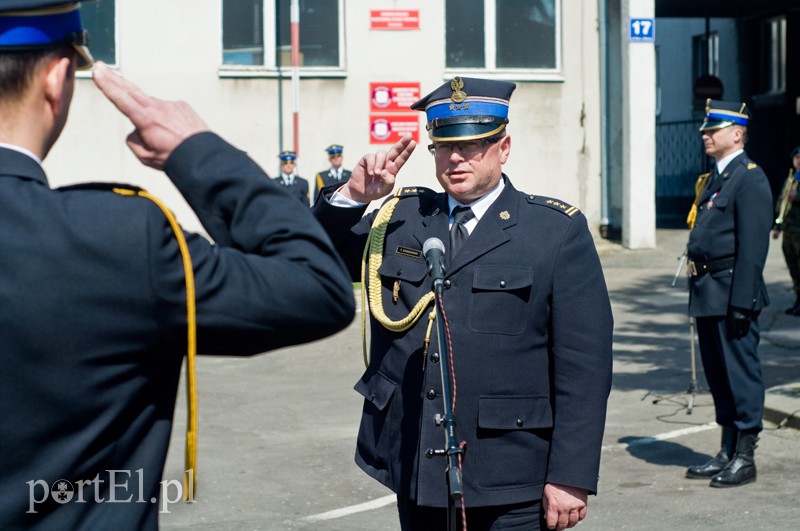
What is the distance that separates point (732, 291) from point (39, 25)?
581 cm

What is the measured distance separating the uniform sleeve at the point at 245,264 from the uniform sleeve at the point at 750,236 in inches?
215

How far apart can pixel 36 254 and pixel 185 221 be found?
18.9 meters

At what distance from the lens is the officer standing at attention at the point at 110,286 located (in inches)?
76.5

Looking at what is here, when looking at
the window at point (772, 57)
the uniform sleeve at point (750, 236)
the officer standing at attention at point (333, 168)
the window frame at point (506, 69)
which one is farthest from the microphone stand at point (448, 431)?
the window at point (772, 57)

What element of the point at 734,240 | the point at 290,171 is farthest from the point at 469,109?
the point at 290,171

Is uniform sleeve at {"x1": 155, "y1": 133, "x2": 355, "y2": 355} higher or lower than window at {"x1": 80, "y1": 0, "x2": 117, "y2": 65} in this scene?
lower

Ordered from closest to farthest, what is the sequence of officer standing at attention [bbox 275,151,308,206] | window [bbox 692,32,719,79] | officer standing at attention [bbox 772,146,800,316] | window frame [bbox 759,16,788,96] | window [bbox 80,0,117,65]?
officer standing at attention [bbox 772,146,800,316] < officer standing at attention [bbox 275,151,308,206] < window [bbox 80,0,117,65] < window frame [bbox 759,16,788,96] < window [bbox 692,32,719,79]

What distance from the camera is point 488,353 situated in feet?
12.8

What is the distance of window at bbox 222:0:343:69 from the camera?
2034cm

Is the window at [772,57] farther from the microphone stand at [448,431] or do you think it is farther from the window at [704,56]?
the microphone stand at [448,431]

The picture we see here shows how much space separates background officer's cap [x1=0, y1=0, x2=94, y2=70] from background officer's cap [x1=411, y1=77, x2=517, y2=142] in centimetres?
223

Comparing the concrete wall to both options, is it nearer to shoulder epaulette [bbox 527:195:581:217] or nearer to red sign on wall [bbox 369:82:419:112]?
red sign on wall [bbox 369:82:419:112]

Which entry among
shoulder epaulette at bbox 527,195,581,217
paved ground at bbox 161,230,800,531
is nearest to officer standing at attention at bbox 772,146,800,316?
paved ground at bbox 161,230,800,531

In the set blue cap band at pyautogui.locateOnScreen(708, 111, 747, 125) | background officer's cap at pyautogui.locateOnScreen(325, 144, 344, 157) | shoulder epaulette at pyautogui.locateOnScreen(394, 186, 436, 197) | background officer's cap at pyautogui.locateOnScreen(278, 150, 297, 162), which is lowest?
shoulder epaulette at pyautogui.locateOnScreen(394, 186, 436, 197)
